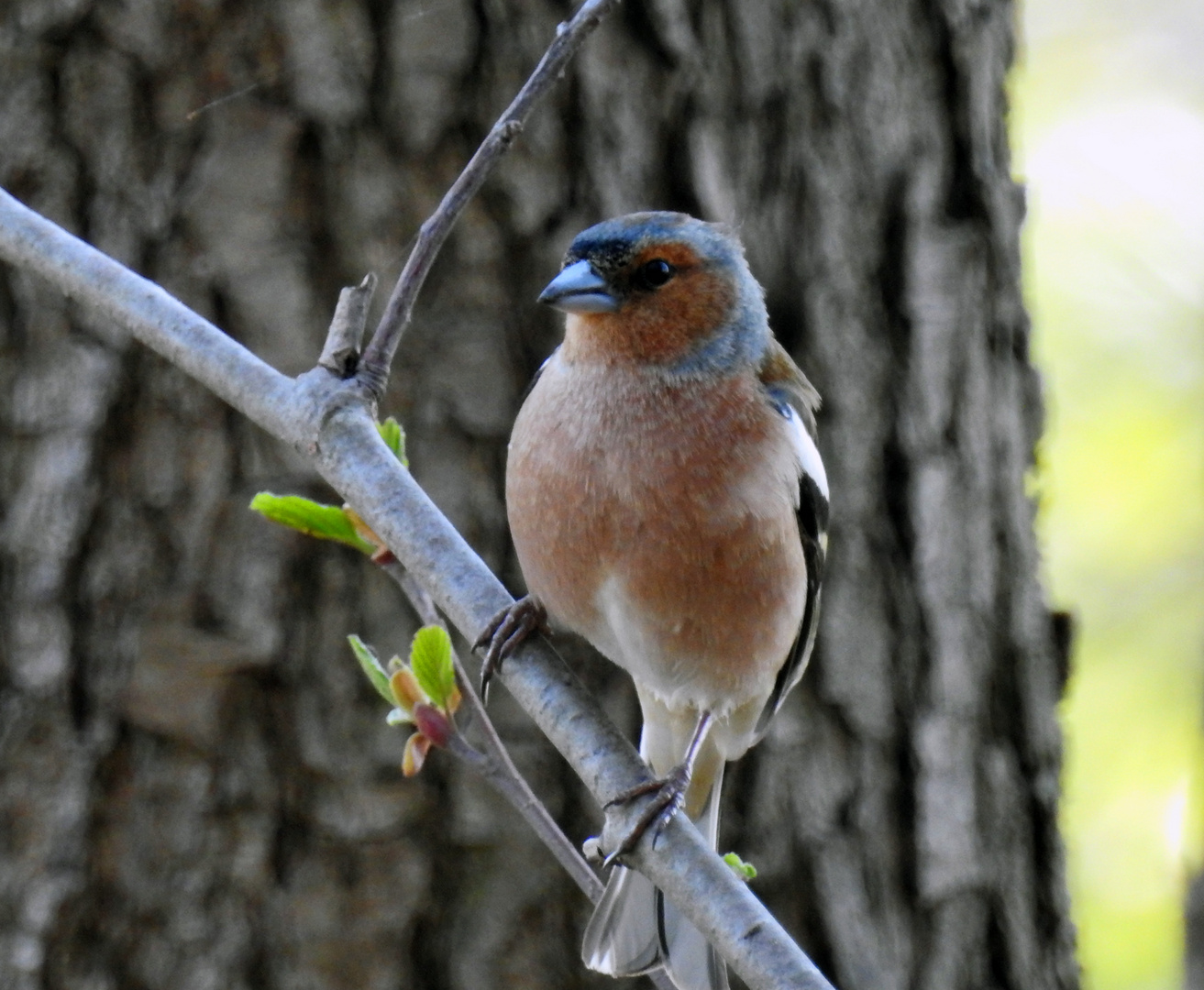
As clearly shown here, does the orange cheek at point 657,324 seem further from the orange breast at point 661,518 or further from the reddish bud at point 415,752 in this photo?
the reddish bud at point 415,752

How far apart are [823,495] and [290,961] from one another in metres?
1.58

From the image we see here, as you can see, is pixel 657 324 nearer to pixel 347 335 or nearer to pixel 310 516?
pixel 347 335

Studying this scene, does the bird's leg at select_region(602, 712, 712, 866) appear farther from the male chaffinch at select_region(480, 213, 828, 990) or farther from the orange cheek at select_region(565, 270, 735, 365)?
the orange cheek at select_region(565, 270, 735, 365)

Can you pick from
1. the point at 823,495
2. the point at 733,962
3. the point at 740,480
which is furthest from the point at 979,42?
the point at 733,962

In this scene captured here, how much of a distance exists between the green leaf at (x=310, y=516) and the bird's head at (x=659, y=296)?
72cm

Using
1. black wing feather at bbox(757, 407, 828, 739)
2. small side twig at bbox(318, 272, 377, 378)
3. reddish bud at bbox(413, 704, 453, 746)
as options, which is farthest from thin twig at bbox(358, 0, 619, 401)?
black wing feather at bbox(757, 407, 828, 739)

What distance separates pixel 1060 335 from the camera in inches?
261

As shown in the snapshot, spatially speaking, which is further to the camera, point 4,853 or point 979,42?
point 979,42

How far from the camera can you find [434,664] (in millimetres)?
2027

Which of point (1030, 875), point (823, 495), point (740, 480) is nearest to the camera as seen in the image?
Answer: point (740, 480)

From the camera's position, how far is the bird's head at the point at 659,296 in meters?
2.74

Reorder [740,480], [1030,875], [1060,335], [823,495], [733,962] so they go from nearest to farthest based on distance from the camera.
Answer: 1. [733,962]
2. [740,480]
3. [823,495]
4. [1030,875]
5. [1060,335]

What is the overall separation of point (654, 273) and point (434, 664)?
3.78 feet

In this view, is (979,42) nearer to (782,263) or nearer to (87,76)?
(782,263)
